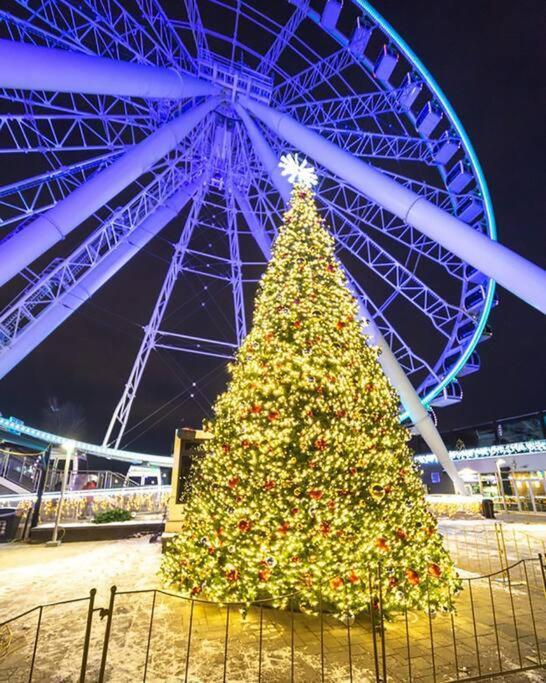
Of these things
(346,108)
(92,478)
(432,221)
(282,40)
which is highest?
(282,40)

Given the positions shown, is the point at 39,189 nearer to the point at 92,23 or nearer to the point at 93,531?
the point at 92,23

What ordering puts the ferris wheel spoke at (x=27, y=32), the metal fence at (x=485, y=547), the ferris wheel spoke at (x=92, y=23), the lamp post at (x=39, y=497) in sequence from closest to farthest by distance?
the metal fence at (x=485, y=547) < the ferris wheel spoke at (x=27, y=32) < the ferris wheel spoke at (x=92, y=23) < the lamp post at (x=39, y=497)

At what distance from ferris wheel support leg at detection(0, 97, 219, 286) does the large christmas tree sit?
449cm

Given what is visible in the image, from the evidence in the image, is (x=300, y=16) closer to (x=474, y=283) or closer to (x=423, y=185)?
(x=423, y=185)

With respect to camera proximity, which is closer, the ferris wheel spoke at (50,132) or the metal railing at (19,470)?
the ferris wheel spoke at (50,132)

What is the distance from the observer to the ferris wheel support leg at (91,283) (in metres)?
10.5

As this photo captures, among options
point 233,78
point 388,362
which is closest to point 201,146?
point 233,78

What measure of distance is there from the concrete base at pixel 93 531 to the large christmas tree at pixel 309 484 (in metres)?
6.16

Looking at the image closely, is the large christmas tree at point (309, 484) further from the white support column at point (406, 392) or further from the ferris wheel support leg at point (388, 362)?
the white support column at point (406, 392)

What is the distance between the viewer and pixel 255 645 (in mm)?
4176

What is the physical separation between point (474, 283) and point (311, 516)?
1285 centimetres

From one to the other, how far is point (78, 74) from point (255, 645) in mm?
8570

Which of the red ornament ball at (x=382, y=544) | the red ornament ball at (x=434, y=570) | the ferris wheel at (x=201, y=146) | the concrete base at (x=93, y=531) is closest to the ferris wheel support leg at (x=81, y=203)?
the ferris wheel at (x=201, y=146)

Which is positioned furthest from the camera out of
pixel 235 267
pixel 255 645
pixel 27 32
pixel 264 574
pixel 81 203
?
pixel 235 267
